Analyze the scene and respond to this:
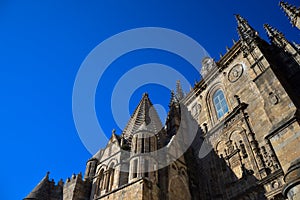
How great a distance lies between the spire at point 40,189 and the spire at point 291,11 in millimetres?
25410

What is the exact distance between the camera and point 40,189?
17969 mm

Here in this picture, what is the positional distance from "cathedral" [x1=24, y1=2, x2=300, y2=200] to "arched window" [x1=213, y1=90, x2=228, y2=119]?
0.29ft

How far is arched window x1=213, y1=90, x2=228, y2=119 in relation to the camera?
1749cm

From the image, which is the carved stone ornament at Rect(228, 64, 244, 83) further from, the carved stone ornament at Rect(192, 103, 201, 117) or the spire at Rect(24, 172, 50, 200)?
the spire at Rect(24, 172, 50, 200)

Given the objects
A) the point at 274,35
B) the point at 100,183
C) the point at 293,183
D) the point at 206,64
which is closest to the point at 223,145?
the point at 293,183

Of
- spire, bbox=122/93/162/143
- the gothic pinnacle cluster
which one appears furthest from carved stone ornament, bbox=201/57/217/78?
spire, bbox=122/93/162/143

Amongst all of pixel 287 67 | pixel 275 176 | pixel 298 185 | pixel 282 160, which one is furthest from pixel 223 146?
pixel 298 185

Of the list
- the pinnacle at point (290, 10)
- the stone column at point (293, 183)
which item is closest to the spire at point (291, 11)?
the pinnacle at point (290, 10)

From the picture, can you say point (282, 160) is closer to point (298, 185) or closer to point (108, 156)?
point (298, 185)

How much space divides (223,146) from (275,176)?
4748 mm

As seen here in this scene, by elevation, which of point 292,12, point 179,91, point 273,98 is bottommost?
point 273,98

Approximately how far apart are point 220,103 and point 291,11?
447 inches

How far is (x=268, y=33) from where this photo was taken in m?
19.2

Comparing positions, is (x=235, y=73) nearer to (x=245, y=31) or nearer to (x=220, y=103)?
(x=220, y=103)
